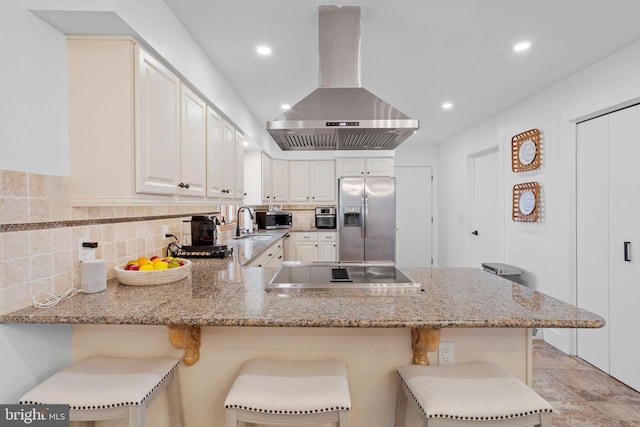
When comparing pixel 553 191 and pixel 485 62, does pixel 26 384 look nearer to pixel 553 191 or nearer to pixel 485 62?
pixel 485 62

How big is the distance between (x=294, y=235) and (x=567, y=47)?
376 centimetres

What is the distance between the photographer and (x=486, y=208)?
14.4ft

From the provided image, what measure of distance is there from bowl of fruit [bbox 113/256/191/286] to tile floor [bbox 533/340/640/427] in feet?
7.91

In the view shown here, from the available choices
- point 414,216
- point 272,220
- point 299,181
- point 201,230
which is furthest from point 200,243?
point 414,216

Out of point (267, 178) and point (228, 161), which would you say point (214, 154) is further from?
point (267, 178)

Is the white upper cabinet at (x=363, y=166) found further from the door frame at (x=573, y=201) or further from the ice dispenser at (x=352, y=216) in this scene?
the door frame at (x=573, y=201)

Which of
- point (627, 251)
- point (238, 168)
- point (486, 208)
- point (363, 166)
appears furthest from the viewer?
point (363, 166)

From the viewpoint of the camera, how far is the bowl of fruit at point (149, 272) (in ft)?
5.03

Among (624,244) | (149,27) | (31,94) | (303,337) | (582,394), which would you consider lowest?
(582,394)

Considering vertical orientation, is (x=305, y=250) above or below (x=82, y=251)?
below

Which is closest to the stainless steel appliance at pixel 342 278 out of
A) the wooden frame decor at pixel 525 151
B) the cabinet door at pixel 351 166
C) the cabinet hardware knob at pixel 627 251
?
the cabinet hardware knob at pixel 627 251

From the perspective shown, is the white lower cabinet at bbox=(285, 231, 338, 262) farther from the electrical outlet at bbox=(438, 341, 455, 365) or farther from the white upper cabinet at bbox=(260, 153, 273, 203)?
the electrical outlet at bbox=(438, 341, 455, 365)

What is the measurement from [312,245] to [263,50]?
315cm

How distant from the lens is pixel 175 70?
5.98 feet
